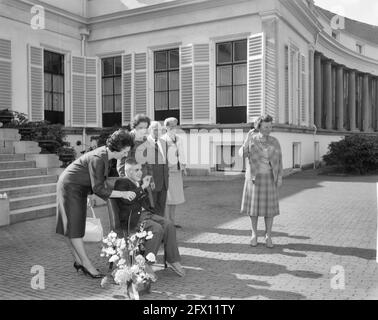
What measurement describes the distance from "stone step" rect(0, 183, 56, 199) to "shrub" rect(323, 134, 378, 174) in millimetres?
11049

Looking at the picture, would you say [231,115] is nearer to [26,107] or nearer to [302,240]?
[26,107]

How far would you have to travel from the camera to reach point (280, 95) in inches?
600

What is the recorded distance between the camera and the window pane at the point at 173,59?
1598 centimetres

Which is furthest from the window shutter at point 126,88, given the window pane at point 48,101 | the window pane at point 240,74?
the window pane at point 240,74

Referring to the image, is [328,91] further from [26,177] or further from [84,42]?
[26,177]

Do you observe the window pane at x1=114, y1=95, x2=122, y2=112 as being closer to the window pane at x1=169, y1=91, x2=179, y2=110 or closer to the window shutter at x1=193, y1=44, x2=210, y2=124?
the window pane at x1=169, y1=91, x2=179, y2=110

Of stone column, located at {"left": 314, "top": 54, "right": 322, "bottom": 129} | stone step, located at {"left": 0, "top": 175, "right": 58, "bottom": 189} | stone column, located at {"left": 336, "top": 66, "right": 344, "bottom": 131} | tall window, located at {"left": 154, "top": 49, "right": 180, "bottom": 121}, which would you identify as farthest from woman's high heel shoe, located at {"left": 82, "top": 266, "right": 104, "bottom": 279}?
stone column, located at {"left": 336, "top": 66, "right": 344, "bottom": 131}

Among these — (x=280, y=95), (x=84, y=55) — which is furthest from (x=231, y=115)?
(x=84, y=55)

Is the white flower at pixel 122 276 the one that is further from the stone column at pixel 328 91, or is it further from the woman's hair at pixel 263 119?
the stone column at pixel 328 91

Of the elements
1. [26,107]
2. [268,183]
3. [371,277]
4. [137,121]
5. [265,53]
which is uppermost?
[265,53]

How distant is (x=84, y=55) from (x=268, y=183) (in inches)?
502

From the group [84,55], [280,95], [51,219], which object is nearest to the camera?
[51,219]

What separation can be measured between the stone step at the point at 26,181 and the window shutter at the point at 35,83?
19.0 ft

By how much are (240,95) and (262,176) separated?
30.6ft
